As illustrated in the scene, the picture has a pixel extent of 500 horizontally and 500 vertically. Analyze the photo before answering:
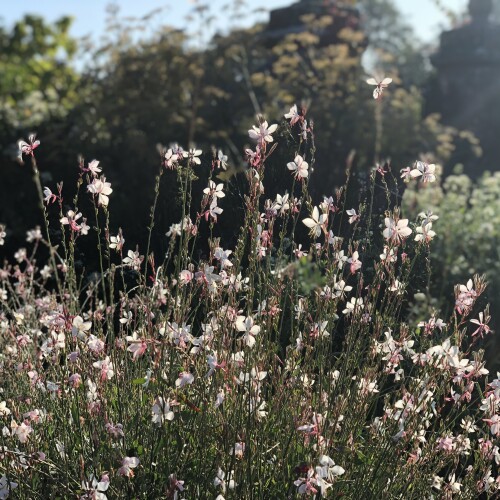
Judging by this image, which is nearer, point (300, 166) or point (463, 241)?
point (300, 166)

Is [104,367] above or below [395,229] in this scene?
below

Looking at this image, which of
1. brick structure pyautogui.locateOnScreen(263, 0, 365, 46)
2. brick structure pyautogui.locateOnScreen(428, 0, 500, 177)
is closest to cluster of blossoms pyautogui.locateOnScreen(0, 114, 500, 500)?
brick structure pyautogui.locateOnScreen(263, 0, 365, 46)

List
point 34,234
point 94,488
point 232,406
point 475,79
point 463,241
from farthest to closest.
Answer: point 475,79, point 463,241, point 34,234, point 232,406, point 94,488

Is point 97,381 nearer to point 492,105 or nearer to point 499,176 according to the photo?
point 499,176

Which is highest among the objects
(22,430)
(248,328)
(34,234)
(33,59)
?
(248,328)

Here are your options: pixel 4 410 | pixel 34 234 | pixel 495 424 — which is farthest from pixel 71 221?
pixel 34 234

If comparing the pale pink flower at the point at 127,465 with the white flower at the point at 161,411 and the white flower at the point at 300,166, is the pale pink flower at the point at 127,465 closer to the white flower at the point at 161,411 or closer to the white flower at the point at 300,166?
the white flower at the point at 161,411

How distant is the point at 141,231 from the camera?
5.82 m

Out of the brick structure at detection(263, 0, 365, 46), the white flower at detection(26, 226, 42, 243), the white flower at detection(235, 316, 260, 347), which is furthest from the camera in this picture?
the brick structure at detection(263, 0, 365, 46)

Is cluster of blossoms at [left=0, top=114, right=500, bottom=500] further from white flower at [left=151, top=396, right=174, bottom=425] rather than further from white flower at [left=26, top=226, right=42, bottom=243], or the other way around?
white flower at [left=26, top=226, right=42, bottom=243]

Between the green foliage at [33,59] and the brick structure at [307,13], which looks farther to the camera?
the green foliage at [33,59]

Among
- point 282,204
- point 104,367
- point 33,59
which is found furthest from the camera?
point 33,59

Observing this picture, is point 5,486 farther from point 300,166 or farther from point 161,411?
point 300,166

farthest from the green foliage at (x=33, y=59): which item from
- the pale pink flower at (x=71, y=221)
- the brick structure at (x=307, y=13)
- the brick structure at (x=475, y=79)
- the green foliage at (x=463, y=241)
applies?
the pale pink flower at (x=71, y=221)
